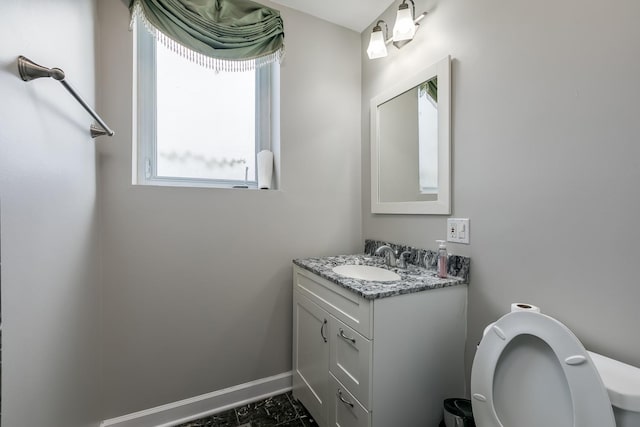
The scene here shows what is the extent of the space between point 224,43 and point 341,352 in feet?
5.50

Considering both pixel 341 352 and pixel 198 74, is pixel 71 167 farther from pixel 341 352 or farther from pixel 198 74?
pixel 341 352

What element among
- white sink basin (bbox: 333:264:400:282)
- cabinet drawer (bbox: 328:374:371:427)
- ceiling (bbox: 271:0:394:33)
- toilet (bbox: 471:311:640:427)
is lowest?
cabinet drawer (bbox: 328:374:371:427)

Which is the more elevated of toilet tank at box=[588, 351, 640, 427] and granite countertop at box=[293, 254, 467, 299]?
granite countertop at box=[293, 254, 467, 299]

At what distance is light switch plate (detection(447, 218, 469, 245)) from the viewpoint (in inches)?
46.6

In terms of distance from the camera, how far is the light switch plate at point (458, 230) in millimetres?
1184

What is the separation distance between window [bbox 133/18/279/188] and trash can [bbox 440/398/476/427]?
1.51 metres

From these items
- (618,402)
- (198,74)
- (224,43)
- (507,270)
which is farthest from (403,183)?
(198,74)

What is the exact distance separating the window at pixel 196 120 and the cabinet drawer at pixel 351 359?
106 cm

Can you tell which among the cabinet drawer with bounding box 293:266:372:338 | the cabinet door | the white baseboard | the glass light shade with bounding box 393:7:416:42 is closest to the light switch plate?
the cabinet drawer with bounding box 293:266:372:338

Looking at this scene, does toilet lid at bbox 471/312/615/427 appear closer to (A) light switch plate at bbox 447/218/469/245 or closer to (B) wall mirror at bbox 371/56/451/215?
(A) light switch plate at bbox 447/218/469/245

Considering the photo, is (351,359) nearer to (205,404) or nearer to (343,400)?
(343,400)

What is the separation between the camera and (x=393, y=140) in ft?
5.38

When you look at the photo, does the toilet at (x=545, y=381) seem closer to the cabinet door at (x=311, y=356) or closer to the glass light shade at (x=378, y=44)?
the cabinet door at (x=311, y=356)

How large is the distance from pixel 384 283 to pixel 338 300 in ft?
0.70
